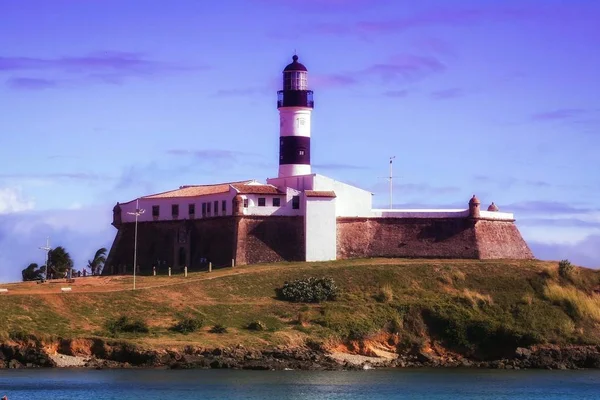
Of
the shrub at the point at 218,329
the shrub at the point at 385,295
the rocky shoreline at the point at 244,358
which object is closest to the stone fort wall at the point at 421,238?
the shrub at the point at 385,295

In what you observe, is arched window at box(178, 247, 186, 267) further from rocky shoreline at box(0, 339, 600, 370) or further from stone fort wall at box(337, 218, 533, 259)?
rocky shoreline at box(0, 339, 600, 370)

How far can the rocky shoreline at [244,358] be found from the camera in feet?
Answer: 268

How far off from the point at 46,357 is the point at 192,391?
12998mm

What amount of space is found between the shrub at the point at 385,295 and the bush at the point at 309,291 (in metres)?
2.94

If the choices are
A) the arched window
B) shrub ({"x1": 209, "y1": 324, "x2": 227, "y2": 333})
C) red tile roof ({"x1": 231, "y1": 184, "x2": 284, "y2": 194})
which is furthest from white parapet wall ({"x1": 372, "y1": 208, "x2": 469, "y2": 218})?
shrub ({"x1": 209, "y1": 324, "x2": 227, "y2": 333})

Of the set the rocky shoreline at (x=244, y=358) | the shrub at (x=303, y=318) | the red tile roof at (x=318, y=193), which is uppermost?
the red tile roof at (x=318, y=193)

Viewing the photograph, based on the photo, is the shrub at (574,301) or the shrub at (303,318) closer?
the shrub at (303,318)

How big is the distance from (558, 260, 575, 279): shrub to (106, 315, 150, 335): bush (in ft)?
107

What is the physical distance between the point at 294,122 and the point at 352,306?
17029mm

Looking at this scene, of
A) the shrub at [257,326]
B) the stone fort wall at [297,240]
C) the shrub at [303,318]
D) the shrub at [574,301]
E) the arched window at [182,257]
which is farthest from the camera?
the arched window at [182,257]

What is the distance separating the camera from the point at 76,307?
290 ft

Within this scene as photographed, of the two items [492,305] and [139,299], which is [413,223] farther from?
[139,299]

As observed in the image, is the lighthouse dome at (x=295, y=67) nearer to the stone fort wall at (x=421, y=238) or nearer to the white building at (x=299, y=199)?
the white building at (x=299, y=199)

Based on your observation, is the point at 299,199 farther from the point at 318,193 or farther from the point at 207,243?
the point at 207,243
